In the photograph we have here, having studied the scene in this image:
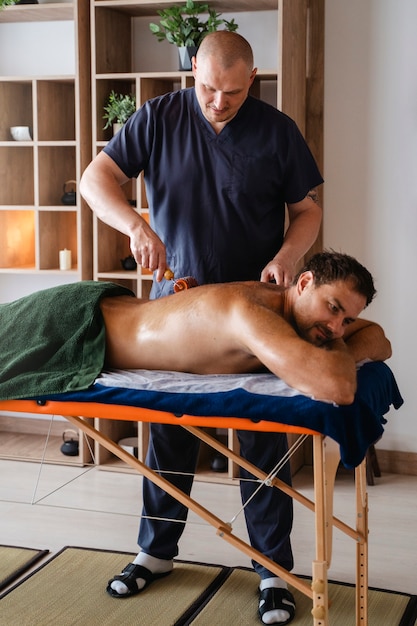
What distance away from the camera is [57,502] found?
3.62 m

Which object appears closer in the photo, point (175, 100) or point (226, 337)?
point (226, 337)

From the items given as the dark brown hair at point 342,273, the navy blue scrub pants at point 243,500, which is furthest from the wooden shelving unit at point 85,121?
the dark brown hair at point 342,273

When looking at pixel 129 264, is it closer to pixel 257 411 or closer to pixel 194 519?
pixel 194 519

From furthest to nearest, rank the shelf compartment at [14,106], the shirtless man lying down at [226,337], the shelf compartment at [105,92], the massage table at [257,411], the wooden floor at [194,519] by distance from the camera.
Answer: the shelf compartment at [14,106], the shelf compartment at [105,92], the wooden floor at [194,519], the shirtless man lying down at [226,337], the massage table at [257,411]

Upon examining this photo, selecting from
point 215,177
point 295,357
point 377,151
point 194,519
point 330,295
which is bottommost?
point 194,519

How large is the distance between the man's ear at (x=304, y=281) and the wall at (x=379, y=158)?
168cm

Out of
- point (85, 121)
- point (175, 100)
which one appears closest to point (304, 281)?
point (175, 100)

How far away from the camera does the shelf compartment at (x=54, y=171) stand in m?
4.11

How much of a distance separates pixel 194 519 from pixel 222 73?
173 cm

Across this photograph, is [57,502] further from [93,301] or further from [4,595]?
[93,301]

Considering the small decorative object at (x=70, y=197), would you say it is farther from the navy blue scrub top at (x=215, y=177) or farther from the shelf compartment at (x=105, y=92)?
the navy blue scrub top at (x=215, y=177)

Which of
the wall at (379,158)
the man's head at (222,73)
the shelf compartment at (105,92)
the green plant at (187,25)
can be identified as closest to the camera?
the man's head at (222,73)

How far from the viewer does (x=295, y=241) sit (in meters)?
2.78

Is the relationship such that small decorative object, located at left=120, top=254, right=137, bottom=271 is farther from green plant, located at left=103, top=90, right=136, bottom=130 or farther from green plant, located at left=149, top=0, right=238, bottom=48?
green plant, located at left=149, top=0, right=238, bottom=48
